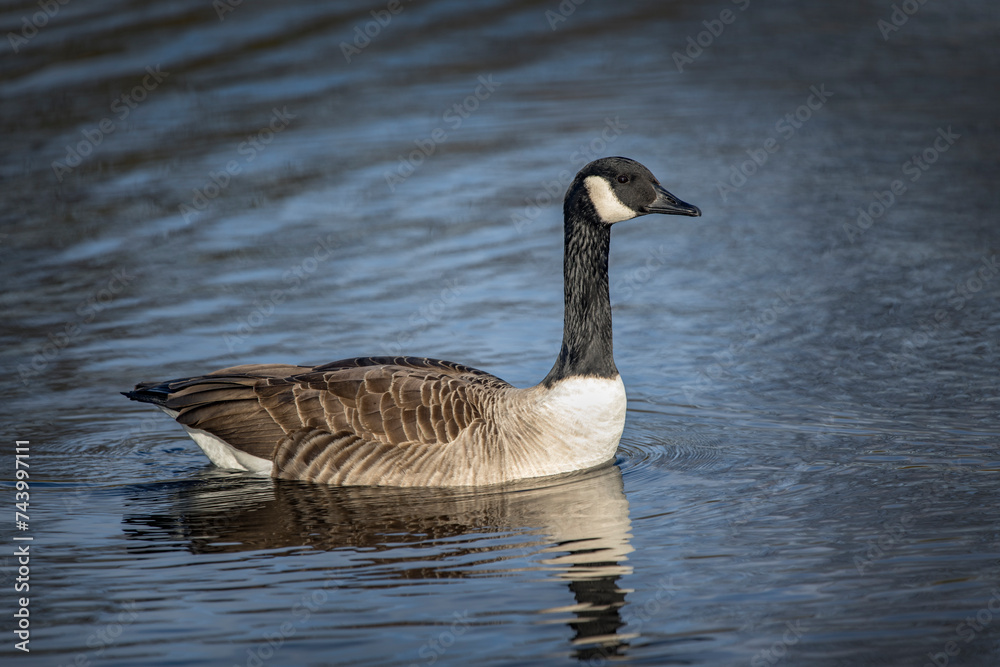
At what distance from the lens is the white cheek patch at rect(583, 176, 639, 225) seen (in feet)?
30.9

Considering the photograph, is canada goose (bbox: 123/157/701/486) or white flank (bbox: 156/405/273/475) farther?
white flank (bbox: 156/405/273/475)

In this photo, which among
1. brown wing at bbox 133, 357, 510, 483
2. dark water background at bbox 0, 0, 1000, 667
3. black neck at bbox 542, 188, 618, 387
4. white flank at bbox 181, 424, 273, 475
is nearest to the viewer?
dark water background at bbox 0, 0, 1000, 667

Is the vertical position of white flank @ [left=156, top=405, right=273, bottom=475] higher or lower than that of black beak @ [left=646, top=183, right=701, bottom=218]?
lower

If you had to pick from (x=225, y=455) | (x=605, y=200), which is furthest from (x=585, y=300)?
(x=225, y=455)

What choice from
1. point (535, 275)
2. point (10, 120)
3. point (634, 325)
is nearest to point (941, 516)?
point (634, 325)

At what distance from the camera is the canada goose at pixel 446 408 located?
914 cm

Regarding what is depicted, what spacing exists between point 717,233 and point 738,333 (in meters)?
3.57

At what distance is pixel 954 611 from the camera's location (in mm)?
6910

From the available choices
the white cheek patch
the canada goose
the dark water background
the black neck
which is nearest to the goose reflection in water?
the dark water background

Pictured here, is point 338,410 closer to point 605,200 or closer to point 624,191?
point 605,200

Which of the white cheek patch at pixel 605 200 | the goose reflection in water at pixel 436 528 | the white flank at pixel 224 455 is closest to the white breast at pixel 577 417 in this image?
the goose reflection in water at pixel 436 528

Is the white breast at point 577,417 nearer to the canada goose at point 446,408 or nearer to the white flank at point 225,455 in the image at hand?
the canada goose at point 446,408

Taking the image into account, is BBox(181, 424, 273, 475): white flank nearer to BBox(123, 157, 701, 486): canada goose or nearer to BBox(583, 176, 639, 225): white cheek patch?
BBox(123, 157, 701, 486): canada goose

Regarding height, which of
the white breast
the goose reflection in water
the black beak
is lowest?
the goose reflection in water
